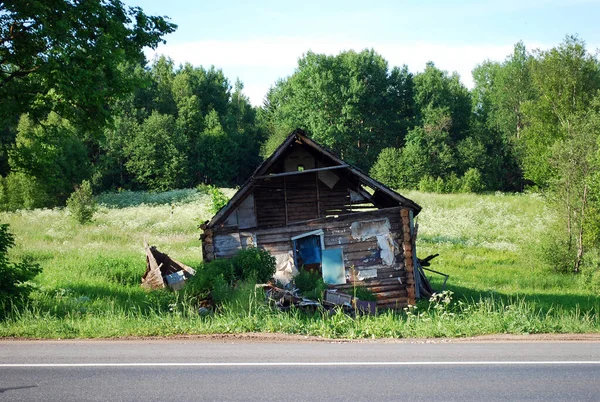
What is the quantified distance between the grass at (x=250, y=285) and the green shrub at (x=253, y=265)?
1.85 metres

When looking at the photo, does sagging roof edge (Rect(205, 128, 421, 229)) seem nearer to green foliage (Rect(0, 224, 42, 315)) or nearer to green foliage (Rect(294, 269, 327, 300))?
green foliage (Rect(294, 269, 327, 300))

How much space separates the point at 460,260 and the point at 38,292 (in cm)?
2354

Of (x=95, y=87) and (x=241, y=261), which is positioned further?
(x=241, y=261)

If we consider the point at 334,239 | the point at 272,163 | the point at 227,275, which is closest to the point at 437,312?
the point at 227,275

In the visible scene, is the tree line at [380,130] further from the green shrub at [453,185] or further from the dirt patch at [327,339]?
the dirt patch at [327,339]

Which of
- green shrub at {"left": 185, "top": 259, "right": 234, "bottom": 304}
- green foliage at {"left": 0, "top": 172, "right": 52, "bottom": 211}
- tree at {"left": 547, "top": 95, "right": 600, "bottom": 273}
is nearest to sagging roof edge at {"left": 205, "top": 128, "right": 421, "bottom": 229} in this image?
green shrub at {"left": 185, "top": 259, "right": 234, "bottom": 304}

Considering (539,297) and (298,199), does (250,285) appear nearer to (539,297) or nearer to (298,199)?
(298,199)

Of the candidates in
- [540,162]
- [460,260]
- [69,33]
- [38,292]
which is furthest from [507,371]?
[540,162]

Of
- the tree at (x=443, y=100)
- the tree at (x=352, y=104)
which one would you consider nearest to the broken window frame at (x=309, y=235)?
the tree at (x=352, y=104)

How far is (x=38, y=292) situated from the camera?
18.2m

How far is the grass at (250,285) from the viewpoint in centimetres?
1217

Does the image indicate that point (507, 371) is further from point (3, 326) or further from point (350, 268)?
point (350, 268)

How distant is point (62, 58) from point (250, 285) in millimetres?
7281

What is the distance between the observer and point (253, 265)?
1797 centimetres
